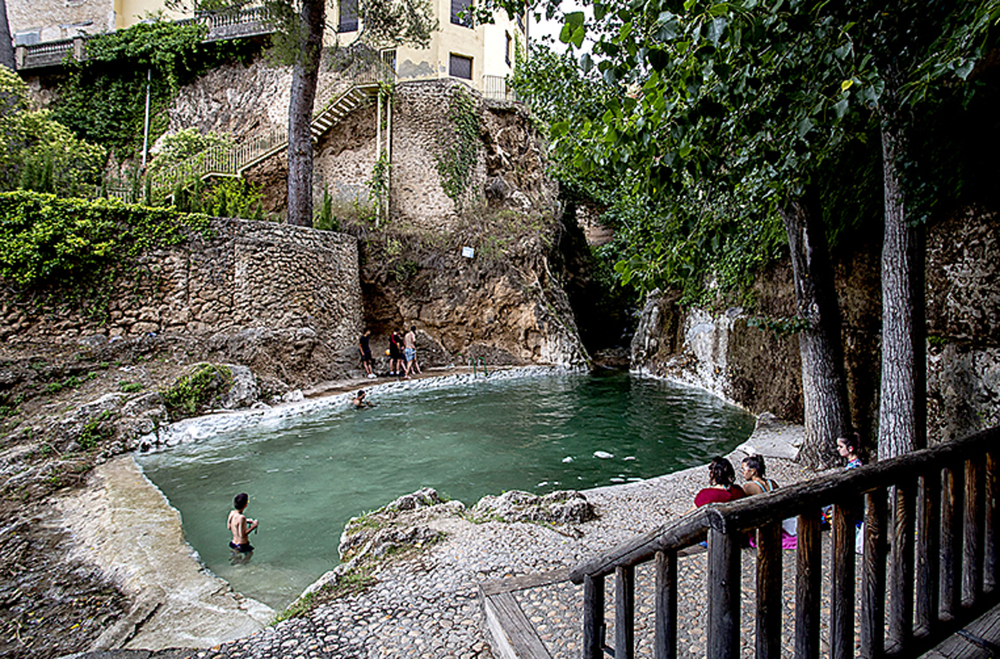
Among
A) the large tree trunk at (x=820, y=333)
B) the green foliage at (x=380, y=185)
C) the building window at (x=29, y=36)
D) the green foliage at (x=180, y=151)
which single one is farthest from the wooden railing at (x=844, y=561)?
the building window at (x=29, y=36)

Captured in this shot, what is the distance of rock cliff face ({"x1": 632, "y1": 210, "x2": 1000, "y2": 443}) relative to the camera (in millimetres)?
4977

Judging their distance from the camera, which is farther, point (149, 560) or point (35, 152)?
point (35, 152)

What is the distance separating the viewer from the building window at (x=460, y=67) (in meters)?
25.5

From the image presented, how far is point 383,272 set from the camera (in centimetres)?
1961

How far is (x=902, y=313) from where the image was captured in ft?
16.2

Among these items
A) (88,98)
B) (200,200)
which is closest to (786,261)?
A: (200,200)

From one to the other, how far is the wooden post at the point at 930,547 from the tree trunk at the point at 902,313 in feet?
11.5

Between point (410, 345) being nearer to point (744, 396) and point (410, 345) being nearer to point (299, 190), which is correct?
point (299, 190)

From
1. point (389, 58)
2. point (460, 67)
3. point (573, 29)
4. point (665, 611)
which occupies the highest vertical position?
point (460, 67)

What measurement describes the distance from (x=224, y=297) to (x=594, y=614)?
13990 millimetres

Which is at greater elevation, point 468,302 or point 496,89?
point 496,89

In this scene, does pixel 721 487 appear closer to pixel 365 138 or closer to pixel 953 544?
pixel 953 544

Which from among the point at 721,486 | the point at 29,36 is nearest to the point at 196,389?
the point at 721,486

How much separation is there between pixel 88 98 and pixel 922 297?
99.2ft
